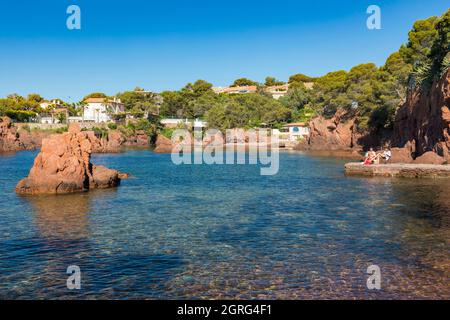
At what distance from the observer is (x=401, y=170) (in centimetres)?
4541

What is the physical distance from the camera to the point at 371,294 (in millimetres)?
14352

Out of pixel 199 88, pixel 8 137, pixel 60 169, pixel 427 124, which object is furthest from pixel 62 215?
pixel 199 88

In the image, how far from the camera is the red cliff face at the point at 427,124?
1839 inches

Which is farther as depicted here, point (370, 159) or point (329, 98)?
point (329, 98)

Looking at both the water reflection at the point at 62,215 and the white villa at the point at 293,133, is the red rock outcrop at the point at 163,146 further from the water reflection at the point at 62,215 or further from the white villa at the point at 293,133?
the water reflection at the point at 62,215

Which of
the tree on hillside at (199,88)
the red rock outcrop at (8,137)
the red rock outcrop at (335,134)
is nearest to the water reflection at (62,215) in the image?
the red rock outcrop at (335,134)

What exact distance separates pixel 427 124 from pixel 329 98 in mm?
59541

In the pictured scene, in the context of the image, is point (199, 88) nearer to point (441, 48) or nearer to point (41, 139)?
point (41, 139)

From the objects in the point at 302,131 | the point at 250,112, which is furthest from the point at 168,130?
the point at 302,131

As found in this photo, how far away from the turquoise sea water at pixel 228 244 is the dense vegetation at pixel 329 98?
97.3 feet

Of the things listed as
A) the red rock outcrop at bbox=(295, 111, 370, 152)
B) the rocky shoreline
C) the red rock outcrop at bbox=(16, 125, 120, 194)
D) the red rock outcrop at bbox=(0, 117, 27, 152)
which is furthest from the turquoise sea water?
the red rock outcrop at bbox=(0, 117, 27, 152)

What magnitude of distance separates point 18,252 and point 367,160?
39.6 meters

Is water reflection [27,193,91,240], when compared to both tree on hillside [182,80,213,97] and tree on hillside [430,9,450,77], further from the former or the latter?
tree on hillside [182,80,213,97]
